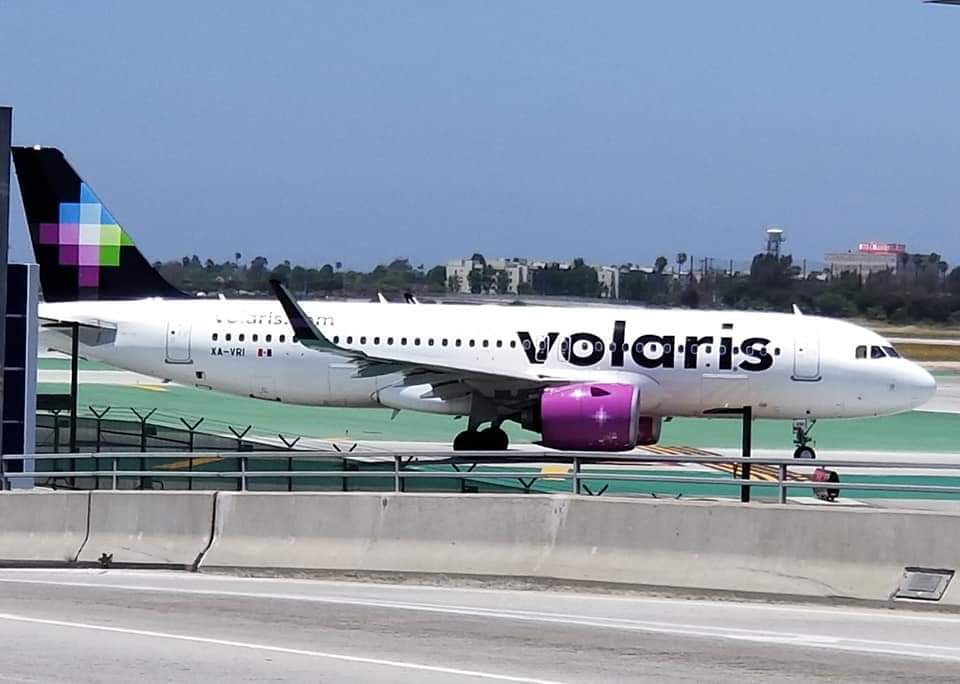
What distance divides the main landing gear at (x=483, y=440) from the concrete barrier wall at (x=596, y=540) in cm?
1394

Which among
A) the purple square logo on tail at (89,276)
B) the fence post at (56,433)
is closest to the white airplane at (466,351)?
the purple square logo on tail at (89,276)

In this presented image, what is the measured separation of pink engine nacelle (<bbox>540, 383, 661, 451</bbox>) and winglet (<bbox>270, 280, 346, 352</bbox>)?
3909 millimetres

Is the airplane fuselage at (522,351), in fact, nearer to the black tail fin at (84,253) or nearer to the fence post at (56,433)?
the black tail fin at (84,253)

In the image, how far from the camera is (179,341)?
32.8 meters

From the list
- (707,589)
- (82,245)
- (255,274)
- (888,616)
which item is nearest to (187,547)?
(707,589)

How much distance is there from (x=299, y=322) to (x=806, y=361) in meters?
9.34

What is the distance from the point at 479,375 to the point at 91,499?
43.1 feet

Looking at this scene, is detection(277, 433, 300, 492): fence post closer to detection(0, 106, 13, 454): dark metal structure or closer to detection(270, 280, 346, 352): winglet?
detection(270, 280, 346, 352): winglet

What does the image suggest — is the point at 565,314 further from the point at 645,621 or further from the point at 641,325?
the point at 645,621

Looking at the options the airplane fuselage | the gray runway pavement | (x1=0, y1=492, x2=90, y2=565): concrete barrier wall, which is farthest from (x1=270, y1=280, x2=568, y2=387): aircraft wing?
the gray runway pavement

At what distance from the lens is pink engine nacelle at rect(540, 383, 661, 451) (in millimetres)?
29266

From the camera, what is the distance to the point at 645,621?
1273cm

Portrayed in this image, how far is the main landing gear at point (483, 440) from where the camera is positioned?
3073 centimetres

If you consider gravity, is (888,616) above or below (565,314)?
below
